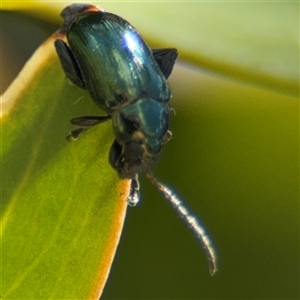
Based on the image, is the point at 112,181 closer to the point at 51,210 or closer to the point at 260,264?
the point at 51,210

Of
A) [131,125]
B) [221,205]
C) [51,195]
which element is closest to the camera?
[51,195]

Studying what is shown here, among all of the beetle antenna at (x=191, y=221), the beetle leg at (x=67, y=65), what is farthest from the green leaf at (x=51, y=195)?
the beetle antenna at (x=191, y=221)

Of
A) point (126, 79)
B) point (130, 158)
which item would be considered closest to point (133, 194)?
point (130, 158)

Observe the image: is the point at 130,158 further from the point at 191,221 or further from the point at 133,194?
the point at 191,221

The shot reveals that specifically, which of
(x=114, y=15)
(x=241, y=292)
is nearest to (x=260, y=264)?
(x=241, y=292)

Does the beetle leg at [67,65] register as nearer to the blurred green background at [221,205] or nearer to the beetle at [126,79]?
the beetle at [126,79]

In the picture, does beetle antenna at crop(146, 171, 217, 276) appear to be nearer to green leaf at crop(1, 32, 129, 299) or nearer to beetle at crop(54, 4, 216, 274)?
beetle at crop(54, 4, 216, 274)
